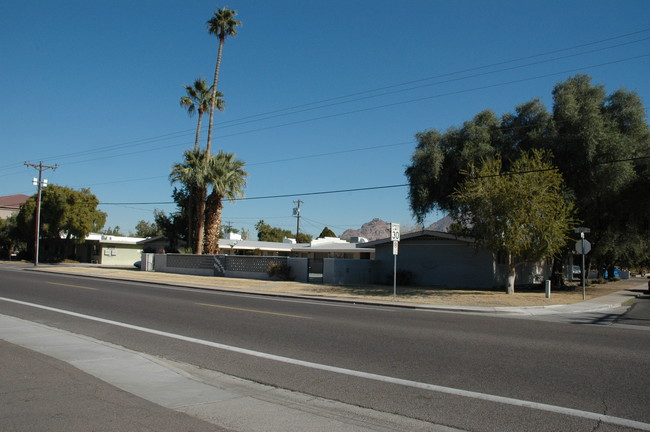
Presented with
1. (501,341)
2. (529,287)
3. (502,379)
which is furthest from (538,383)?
(529,287)

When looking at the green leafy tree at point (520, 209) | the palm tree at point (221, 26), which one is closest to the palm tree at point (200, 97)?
the palm tree at point (221, 26)

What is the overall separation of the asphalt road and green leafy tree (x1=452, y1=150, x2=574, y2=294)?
7400mm

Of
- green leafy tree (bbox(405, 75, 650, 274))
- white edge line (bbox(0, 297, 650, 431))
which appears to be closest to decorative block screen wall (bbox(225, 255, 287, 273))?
green leafy tree (bbox(405, 75, 650, 274))

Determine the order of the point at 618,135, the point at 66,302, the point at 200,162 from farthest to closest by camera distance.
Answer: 1. the point at 200,162
2. the point at 618,135
3. the point at 66,302

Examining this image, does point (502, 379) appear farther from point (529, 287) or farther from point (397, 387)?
point (529, 287)

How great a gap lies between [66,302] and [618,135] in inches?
995

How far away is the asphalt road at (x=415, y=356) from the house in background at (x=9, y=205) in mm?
96628

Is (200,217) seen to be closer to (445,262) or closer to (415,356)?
(445,262)

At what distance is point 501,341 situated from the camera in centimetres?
1091

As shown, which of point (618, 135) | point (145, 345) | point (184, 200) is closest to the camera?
point (145, 345)

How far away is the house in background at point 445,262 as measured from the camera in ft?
94.3

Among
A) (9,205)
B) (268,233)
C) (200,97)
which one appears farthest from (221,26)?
(9,205)

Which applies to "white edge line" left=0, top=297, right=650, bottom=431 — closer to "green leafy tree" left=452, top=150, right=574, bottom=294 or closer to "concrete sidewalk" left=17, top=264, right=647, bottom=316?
"concrete sidewalk" left=17, top=264, right=647, bottom=316

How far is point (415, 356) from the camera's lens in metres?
9.20
